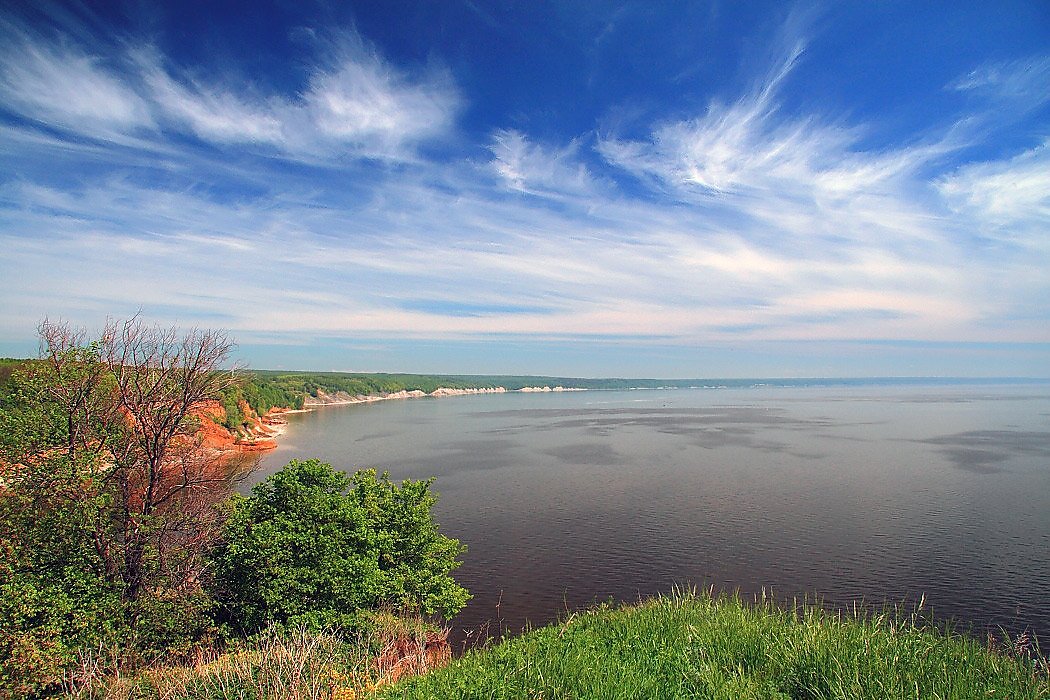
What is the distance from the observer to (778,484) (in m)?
35.3

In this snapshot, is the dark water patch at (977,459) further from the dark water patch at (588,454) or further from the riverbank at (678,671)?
the riverbank at (678,671)

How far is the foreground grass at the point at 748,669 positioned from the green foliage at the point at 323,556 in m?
7.23

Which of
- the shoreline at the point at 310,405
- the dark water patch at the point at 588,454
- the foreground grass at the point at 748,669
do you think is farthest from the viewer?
the shoreline at the point at 310,405

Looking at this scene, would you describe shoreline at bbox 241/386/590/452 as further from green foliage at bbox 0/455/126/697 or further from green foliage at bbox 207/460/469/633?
green foliage at bbox 0/455/126/697

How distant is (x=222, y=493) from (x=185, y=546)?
1709 mm

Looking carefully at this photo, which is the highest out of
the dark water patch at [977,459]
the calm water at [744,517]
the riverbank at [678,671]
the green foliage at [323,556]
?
the riverbank at [678,671]

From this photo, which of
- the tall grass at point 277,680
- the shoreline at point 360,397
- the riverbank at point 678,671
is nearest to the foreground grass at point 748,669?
the riverbank at point 678,671

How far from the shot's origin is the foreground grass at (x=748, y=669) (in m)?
5.39

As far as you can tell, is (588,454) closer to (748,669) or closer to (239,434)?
(239,434)

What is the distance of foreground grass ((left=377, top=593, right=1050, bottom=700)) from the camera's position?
5.39m

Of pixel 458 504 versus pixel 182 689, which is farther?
pixel 458 504

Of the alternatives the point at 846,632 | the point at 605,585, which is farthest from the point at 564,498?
the point at 846,632

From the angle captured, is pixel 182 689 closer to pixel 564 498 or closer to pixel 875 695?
pixel 875 695

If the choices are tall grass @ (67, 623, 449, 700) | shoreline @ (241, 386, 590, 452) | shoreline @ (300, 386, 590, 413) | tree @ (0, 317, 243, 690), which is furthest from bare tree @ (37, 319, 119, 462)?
shoreline @ (300, 386, 590, 413)
